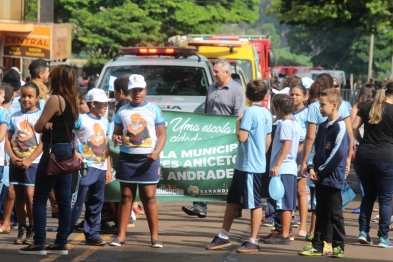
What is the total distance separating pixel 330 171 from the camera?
360 inches

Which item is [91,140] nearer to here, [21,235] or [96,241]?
[96,241]

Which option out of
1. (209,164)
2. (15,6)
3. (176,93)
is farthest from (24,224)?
(15,6)

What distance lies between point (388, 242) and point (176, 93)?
5.67 metres

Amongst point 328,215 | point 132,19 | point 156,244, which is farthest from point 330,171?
point 132,19

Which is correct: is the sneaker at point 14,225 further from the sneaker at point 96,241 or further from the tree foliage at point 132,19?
the tree foliage at point 132,19

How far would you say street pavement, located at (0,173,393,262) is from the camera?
890 cm

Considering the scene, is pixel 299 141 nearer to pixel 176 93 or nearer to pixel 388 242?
pixel 388 242

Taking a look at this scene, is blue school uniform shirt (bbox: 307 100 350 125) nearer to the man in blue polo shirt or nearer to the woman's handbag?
the man in blue polo shirt

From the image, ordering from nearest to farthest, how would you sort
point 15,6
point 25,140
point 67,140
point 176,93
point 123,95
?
1. point 67,140
2. point 25,140
3. point 123,95
4. point 176,93
5. point 15,6

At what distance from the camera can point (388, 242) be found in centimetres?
1008

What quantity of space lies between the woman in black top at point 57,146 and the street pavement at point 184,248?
18 centimetres

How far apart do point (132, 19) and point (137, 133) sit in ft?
140

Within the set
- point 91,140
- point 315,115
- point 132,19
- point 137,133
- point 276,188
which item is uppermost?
point 132,19

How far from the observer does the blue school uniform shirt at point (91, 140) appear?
31.0ft
